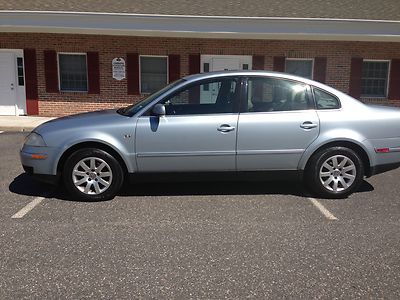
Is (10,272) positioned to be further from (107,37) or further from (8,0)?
(8,0)

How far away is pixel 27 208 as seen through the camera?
4.75 metres

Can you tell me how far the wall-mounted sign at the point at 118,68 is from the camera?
1278 centimetres

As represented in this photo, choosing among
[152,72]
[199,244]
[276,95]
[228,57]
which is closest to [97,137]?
[199,244]

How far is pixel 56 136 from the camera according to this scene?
16.1 ft

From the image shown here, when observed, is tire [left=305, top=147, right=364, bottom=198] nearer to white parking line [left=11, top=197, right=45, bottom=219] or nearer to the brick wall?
white parking line [left=11, top=197, right=45, bottom=219]

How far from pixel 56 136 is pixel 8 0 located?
10.0m

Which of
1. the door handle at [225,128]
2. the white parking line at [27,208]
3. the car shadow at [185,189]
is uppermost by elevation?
the door handle at [225,128]

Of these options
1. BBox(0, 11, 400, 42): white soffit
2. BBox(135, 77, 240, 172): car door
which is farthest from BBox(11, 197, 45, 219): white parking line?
BBox(0, 11, 400, 42): white soffit

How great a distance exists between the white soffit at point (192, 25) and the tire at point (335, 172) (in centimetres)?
751

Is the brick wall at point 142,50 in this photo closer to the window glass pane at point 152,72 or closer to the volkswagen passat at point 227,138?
the window glass pane at point 152,72

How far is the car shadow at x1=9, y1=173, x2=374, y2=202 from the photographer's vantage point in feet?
17.6

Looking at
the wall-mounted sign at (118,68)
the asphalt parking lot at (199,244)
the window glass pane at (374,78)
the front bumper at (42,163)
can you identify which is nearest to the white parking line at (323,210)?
the asphalt parking lot at (199,244)

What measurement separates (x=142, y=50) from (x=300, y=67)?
5.20 meters

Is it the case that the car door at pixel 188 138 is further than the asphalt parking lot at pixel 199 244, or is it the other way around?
the car door at pixel 188 138
